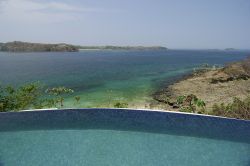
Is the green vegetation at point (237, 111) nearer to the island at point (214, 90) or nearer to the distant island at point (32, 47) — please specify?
the island at point (214, 90)

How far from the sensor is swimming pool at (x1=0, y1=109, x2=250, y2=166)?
1049cm

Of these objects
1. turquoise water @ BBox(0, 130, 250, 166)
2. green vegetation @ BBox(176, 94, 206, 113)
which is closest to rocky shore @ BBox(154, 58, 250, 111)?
green vegetation @ BBox(176, 94, 206, 113)

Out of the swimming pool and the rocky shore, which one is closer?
the swimming pool

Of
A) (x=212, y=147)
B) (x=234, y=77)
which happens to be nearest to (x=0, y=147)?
(x=212, y=147)

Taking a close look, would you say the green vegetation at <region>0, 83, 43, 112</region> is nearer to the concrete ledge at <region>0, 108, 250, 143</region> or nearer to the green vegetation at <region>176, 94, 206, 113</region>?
the concrete ledge at <region>0, 108, 250, 143</region>

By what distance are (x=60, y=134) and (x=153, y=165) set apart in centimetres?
447

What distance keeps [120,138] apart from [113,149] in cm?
135

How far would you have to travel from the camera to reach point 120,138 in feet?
41.4

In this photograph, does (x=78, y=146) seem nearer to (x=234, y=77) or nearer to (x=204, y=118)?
(x=204, y=118)

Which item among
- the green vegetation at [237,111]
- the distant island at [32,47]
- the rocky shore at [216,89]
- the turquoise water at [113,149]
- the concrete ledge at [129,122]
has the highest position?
the green vegetation at [237,111]

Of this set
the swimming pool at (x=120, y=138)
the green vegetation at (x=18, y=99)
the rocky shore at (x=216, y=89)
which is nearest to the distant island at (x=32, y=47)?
the rocky shore at (x=216, y=89)

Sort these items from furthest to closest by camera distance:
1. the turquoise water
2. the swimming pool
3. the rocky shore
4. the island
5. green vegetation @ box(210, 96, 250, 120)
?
the rocky shore < the island < green vegetation @ box(210, 96, 250, 120) < the swimming pool < the turquoise water

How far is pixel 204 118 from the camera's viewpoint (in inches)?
528

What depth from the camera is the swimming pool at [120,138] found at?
10.5 metres
